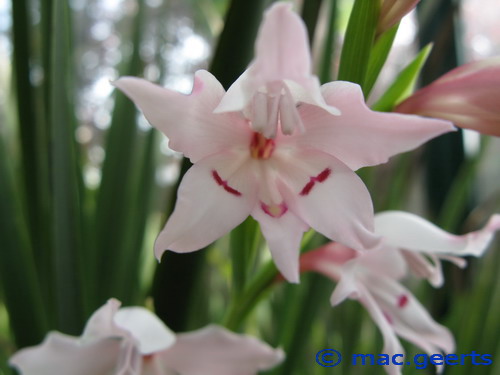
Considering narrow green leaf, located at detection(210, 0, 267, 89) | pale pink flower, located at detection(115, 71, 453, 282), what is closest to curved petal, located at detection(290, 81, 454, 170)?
pale pink flower, located at detection(115, 71, 453, 282)

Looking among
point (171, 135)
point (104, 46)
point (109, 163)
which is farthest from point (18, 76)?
point (104, 46)

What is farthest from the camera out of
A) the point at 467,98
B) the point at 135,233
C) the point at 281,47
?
the point at 135,233

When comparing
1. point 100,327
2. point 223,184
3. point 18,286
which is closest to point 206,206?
point 223,184

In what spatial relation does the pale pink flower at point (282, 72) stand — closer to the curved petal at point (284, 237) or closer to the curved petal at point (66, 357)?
the curved petal at point (284, 237)

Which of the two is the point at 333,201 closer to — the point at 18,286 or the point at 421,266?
the point at 421,266

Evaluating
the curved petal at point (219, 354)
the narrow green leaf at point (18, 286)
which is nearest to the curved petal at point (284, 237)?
the curved petal at point (219, 354)

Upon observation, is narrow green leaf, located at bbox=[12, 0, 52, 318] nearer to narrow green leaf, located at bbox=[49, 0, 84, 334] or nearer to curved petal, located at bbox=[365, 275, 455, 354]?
narrow green leaf, located at bbox=[49, 0, 84, 334]
